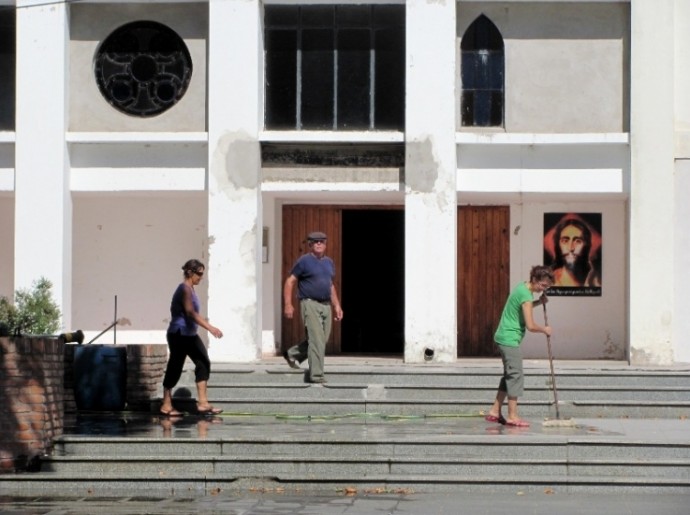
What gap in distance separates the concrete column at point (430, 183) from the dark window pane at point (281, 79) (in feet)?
5.95

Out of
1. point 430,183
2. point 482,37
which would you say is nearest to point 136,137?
point 430,183

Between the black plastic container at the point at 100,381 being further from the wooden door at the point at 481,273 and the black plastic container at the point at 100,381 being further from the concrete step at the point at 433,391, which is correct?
the wooden door at the point at 481,273

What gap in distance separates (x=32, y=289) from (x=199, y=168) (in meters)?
2.94

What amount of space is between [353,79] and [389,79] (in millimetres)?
530

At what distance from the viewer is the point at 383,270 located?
79.2ft

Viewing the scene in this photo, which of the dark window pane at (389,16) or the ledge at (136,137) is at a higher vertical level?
the dark window pane at (389,16)

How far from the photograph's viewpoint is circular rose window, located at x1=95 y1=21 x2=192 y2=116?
71.6 feet

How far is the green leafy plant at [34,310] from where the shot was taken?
1845 centimetres

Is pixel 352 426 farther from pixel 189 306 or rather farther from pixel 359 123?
pixel 359 123

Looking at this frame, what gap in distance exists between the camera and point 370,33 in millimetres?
21703

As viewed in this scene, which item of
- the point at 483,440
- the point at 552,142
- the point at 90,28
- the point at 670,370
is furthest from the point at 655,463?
the point at 90,28

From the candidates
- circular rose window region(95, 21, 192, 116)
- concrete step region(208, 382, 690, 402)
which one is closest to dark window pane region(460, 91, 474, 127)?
circular rose window region(95, 21, 192, 116)

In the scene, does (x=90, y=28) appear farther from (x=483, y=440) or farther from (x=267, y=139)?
(x=483, y=440)

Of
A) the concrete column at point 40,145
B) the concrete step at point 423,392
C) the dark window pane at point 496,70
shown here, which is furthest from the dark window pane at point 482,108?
the concrete column at point 40,145
